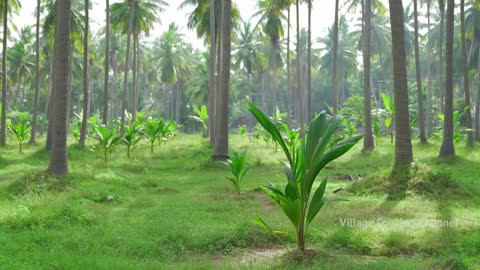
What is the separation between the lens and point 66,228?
645 centimetres

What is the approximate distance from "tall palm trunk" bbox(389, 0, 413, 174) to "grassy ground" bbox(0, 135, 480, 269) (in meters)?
0.42

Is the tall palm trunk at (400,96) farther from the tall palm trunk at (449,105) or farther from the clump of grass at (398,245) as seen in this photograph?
the tall palm trunk at (449,105)

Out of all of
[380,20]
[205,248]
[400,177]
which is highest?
[380,20]

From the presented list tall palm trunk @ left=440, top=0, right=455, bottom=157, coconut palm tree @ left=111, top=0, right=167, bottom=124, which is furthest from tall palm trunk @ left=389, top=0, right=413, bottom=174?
coconut palm tree @ left=111, top=0, right=167, bottom=124

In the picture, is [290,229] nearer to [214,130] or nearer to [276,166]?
[276,166]

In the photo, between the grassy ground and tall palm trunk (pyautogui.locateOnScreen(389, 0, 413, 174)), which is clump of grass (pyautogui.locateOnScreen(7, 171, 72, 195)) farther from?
tall palm trunk (pyautogui.locateOnScreen(389, 0, 413, 174))

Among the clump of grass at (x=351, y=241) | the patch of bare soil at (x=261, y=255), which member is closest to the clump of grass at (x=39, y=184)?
the patch of bare soil at (x=261, y=255)

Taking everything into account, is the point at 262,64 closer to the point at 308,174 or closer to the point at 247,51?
the point at 247,51

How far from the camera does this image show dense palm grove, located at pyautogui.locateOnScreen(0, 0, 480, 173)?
628 inches

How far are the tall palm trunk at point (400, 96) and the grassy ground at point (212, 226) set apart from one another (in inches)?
16.5

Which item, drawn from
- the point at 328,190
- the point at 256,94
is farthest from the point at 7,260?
the point at 256,94

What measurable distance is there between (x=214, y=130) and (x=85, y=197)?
1288 centimetres

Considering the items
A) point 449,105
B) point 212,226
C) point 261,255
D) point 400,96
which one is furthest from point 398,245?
point 449,105

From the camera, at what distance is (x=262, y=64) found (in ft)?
142
